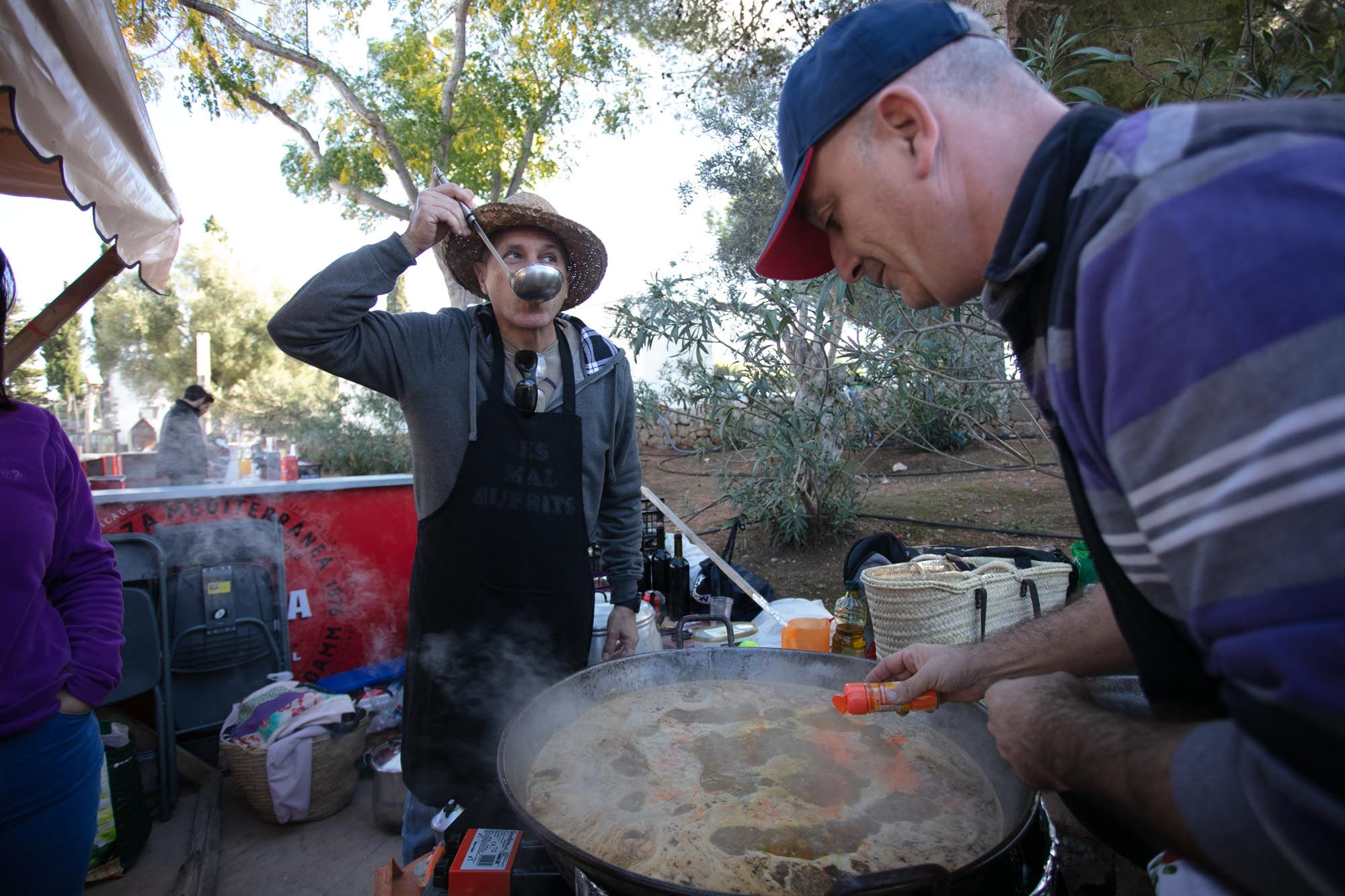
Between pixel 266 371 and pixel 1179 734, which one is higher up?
pixel 266 371

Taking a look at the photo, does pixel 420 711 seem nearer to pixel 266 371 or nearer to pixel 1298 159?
pixel 1298 159

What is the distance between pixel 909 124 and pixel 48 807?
2.32m

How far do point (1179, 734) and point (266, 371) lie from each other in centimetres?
3151

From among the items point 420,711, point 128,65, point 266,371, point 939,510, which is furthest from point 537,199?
point 266,371

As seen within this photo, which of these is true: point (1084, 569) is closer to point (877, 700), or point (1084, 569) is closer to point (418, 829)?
point (877, 700)

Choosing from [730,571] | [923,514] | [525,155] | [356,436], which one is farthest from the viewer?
[525,155]

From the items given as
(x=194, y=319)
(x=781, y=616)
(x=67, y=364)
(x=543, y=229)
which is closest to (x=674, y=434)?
(x=781, y=616)

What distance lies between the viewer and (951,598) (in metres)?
2.52

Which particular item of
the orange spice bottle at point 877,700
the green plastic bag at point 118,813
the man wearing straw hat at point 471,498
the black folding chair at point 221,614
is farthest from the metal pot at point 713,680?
the black folding chair at point 221,614

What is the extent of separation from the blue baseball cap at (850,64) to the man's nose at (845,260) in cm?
10

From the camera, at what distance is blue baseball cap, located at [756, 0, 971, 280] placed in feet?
2.84

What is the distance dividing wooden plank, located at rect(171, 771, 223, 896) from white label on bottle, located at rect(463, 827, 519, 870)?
2.53 m

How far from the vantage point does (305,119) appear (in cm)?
1369

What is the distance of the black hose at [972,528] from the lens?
5629 mm
